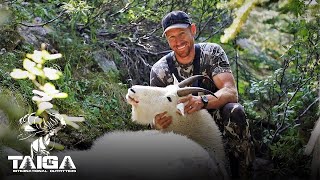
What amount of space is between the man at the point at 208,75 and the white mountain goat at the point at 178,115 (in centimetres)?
4

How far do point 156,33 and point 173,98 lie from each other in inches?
17.2

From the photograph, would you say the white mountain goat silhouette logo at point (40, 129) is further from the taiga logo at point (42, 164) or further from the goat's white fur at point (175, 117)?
the goat's white fur at point (175, 117)

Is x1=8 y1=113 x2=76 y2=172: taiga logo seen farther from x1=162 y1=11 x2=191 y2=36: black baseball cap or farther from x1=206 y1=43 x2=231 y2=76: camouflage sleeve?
x1=206 y1=43 x2=231 y2=76: camouflage sleeve

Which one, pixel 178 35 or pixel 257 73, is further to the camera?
pixel 257 73

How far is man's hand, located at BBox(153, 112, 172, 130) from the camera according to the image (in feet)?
8.82

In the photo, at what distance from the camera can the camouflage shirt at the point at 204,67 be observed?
9.07ft

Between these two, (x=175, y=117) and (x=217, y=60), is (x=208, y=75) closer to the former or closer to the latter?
(x=217, y=60)

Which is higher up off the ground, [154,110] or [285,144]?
[154,110]

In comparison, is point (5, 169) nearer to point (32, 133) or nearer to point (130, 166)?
point (32, 133)

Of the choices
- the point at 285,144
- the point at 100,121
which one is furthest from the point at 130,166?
the point at 285,144

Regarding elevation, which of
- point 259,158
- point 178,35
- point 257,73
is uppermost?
point 178,35

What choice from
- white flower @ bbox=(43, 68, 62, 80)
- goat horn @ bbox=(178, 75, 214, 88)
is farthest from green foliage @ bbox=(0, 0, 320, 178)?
goat horn @ bbox=(178, 75, 214, 88)

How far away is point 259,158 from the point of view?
9.45 ft

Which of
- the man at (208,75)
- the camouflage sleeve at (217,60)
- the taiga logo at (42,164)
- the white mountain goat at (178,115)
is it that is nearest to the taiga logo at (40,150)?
the taiga logo at (42,164)
